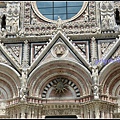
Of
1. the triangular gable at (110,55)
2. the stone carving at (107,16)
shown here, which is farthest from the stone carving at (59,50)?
the stone carving at (107,16)

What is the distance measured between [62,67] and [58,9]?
332 cm

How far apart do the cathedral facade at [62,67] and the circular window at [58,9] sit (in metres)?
0.38

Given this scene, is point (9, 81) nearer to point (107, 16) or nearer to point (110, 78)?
point (110, 78)

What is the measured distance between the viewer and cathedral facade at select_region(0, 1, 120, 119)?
45.1 ft

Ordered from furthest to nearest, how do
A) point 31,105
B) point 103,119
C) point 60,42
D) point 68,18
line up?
point 68,18 < point 60,42 < point 31,105 < point 103,119

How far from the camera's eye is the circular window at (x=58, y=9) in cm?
1591

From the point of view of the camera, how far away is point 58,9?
639 inches

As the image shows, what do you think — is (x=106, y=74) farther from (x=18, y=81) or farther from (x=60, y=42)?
(x=18, y=81)

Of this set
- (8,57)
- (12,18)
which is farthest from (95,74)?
(12,18)

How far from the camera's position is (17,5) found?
15992mm

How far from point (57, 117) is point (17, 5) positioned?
574 centimetres

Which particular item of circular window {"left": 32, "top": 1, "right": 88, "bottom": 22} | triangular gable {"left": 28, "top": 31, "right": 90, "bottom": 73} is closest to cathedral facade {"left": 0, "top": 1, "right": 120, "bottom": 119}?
triangular gable {"left": 28, "top": 31, "right": 90, "bottom": 73}

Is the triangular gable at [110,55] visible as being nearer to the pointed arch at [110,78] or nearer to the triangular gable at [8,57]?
the pointed arch at [110,78]

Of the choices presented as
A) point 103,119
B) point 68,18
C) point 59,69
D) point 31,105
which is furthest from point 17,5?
point 103,119
